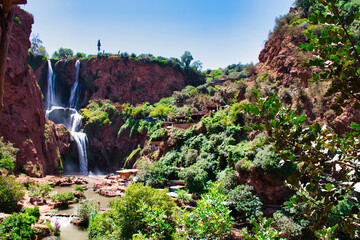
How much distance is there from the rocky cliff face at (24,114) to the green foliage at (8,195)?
859cm

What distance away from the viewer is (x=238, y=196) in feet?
34.4

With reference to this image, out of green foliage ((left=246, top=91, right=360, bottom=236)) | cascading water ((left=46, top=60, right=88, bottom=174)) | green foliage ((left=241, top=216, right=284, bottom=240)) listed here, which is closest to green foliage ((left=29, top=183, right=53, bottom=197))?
cascading water ((left=46, top=60, right=88, bottom=174))

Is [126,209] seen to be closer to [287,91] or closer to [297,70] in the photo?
[287,91]

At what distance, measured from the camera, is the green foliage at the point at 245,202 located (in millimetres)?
9973

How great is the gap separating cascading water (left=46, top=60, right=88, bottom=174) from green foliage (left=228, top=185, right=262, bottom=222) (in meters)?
25.2

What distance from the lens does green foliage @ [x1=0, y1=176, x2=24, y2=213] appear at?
1103 cm

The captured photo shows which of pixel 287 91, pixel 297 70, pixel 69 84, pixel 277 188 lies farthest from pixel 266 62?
pixel 69 84

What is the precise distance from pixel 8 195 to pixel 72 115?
25436mm

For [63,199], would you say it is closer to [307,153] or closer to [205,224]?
[205,224]

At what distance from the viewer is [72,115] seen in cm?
3494

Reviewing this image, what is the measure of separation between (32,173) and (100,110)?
59.6 ft

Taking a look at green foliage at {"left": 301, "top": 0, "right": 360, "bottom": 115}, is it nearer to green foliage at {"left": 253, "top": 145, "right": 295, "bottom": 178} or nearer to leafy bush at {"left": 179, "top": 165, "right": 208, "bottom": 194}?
green foliage at {"left": 253, "top": 145, "right": 295, "bottom": 178}

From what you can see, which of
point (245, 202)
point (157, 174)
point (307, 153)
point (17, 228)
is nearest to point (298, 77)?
point (245, 202)

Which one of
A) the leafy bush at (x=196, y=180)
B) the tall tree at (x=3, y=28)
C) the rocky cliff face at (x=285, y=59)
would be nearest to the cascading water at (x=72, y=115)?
the leafy bush at (x=196, y=180)
